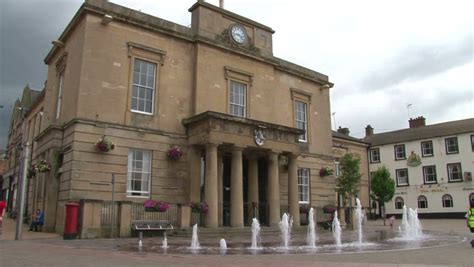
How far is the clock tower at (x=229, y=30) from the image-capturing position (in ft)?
84.9

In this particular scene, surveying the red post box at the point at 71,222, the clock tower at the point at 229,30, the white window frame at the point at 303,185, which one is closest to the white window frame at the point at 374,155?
the white window frame at the point at 303,185

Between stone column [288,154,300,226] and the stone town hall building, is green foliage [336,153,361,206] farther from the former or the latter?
stone column [288,154,300,226]

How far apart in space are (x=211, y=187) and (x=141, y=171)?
150 inches

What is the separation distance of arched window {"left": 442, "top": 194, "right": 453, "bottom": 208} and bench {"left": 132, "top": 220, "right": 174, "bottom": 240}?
39031 millimetres

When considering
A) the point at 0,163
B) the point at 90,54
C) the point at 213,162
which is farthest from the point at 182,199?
the point at 0,163

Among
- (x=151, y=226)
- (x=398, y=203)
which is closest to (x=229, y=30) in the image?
(x=151, y=226)

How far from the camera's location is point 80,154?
66.0 feet

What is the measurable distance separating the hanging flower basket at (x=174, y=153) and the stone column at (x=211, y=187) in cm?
178

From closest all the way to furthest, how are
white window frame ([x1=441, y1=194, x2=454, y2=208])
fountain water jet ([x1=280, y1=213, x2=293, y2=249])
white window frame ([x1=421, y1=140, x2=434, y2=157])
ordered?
fountain water jet ([x1=280, y1=213, x2=293, y2=249])
white window frame ([x1=441, y1=194, x2=454, y2=208])
white window frame ([x1=421, y1=140, x2=434, y2=157])

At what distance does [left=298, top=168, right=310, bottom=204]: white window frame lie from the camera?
99.1 ft

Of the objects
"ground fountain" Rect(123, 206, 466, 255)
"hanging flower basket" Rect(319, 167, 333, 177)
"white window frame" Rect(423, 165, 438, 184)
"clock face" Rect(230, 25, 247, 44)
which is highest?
"clock face" Rect(230, 25, 247, 44)

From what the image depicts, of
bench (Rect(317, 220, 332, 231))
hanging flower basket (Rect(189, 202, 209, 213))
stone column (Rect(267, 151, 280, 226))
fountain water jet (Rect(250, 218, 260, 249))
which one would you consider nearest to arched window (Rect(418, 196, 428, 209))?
bench (Rect(317, 220, 332, 231))

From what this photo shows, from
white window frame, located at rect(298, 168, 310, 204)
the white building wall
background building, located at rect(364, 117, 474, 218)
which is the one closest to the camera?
white window frame, located at rect(298, 168, 310, 204)

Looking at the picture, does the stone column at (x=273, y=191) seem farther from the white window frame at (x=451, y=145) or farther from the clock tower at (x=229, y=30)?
the white window frame at (x=451, y=145)
